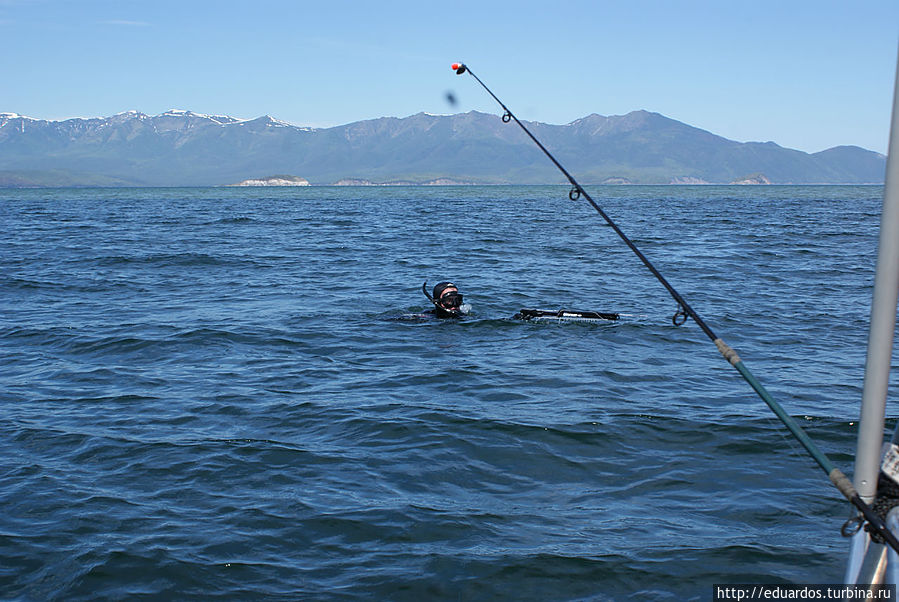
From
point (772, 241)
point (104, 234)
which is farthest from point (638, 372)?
point (104, 234)

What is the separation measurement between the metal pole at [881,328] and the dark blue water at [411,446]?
2.55m

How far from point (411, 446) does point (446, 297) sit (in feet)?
22.9

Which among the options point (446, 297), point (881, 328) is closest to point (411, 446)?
point (881, 328)

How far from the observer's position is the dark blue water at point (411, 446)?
6.00 meters

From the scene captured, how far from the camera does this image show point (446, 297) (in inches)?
607

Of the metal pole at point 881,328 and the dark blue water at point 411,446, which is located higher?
the metal pole at point 881,328

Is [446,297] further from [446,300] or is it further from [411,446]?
[411,446]

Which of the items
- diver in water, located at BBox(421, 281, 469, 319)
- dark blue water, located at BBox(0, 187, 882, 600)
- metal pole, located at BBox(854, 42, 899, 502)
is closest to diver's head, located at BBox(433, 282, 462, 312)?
diver in water, located at BBox(421, 281, 469, 319)

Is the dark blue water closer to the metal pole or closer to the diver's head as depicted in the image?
the diver's head

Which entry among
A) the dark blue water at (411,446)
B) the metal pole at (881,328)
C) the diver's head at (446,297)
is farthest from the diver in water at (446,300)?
the metal pole at (881,328)

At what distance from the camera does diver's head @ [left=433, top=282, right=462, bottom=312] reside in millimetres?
15414

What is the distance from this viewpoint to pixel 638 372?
11.7m

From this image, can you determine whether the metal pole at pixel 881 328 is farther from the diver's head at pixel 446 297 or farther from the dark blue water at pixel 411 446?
the diver's head at pixel 446 297

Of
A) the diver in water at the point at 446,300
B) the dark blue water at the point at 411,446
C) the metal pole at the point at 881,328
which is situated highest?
the metal pole at the point at 881,328
